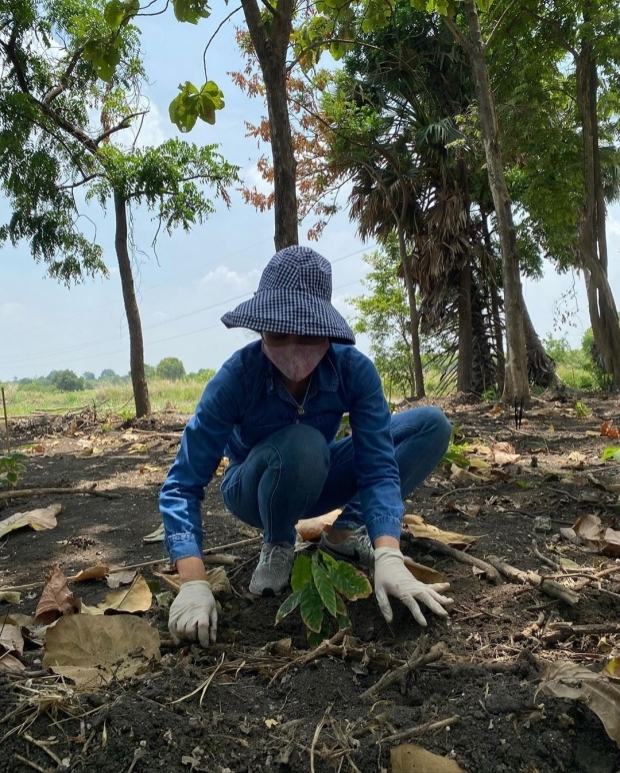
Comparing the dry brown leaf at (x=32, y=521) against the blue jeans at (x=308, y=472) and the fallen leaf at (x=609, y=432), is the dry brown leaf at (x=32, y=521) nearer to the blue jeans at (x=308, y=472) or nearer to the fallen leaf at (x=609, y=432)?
the blue jeans at (x=308, y=472)

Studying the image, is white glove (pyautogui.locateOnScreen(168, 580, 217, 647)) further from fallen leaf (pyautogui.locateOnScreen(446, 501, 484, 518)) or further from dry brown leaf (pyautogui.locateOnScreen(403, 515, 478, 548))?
fallen leaf (pyautogui.locateOnScreen(446, 501, 484, 518))

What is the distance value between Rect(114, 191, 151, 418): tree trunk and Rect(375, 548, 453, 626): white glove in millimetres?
7645

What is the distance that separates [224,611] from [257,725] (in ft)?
1.98

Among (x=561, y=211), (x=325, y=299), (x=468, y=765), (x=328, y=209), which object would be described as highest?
(x=328, y=209)

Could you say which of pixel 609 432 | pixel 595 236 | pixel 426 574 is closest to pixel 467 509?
pixel 426 574

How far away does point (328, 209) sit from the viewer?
1313 cm

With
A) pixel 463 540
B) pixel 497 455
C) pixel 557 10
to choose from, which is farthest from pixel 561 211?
pixel 463 540

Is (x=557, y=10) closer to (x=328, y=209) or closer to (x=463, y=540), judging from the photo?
(x=328, y=209)

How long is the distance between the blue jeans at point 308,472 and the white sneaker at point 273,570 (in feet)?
0.10

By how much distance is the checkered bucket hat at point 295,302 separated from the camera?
170 centimetres

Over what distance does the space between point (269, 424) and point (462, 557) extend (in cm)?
78

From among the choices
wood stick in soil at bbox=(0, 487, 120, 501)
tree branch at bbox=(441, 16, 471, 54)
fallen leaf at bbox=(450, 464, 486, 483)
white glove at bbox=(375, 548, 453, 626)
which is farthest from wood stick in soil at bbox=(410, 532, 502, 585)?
tree branch at bbox=(441, 16, 471, 54)

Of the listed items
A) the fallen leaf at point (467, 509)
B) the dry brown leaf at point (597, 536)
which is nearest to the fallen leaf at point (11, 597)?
the fallen leaf at point (467, 509)

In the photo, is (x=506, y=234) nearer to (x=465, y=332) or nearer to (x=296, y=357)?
(x=296, y=357)
